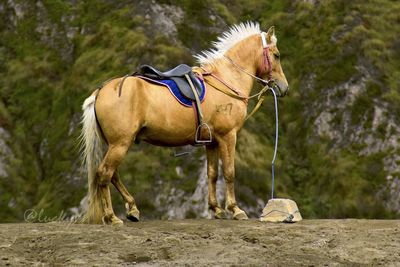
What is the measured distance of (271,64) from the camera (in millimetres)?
14562

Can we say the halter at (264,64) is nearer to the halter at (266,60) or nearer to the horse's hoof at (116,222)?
the halter at (266,60)

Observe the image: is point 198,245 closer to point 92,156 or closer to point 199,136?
point 92,156

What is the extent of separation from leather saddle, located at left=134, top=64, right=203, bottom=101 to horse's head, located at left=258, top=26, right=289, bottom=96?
2103 mm

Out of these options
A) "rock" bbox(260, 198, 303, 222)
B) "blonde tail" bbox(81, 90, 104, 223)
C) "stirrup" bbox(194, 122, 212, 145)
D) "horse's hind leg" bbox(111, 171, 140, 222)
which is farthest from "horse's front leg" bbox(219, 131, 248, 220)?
"blonde tail" bbox(81, 90, 104, 223)

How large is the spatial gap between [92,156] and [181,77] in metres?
2.49

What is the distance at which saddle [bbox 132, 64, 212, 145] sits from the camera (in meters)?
12.8

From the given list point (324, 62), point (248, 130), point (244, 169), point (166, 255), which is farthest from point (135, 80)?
point (324, 62)

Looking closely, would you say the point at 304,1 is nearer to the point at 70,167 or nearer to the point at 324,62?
the point at 324,62

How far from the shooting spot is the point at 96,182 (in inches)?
481

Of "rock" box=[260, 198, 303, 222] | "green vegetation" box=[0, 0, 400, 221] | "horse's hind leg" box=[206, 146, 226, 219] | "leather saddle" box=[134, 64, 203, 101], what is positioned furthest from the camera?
"green vegetation" box=[0, 0, 400, 221]

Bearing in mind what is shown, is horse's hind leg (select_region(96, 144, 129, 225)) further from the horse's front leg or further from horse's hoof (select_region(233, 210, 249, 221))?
horse's hoof (select_region(233, 210, 249, 221))

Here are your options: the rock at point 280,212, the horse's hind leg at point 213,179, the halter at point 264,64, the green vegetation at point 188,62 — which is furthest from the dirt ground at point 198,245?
the green vegetation at point 188,62

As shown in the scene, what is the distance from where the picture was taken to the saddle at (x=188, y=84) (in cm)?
1282

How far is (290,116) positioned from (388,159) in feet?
16.2
